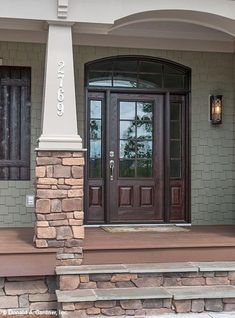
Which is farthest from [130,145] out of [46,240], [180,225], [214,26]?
[46,240]

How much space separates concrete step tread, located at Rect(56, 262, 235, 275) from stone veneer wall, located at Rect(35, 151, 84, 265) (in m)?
0.17

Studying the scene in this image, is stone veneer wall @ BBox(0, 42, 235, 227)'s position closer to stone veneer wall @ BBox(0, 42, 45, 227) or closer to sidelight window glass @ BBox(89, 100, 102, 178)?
sidelight window glass @ BBox(89, 100, 102, 178)

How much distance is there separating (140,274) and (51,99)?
1.91m

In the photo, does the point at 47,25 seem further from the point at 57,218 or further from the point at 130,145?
the point at 130,145

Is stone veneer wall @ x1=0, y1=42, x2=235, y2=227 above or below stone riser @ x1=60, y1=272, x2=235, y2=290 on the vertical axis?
above

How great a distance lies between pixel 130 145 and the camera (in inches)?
266

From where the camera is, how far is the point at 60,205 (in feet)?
15.5

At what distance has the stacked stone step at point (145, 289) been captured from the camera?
429 centimetres

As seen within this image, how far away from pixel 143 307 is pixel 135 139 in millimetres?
2889

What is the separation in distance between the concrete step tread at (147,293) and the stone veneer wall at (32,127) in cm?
209

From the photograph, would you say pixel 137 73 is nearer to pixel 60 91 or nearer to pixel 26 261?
pixel 60 91

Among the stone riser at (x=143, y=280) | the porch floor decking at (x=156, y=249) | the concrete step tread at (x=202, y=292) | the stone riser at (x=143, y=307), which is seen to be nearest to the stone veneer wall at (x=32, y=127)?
the porch floor decking at (x=156, y=249)

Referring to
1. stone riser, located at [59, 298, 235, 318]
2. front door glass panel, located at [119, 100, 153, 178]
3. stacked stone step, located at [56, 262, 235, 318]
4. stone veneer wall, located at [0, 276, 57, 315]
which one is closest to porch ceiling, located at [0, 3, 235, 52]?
front door glass panel, located at [119, 100, 153, 178]

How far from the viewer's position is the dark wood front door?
21.9 feet
